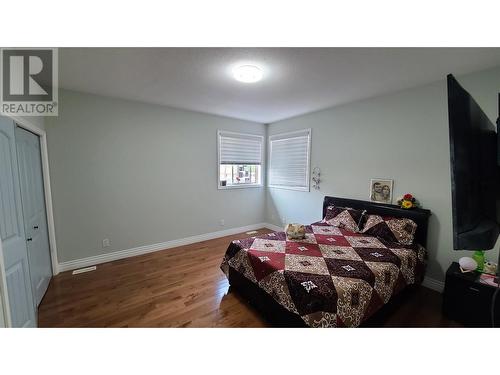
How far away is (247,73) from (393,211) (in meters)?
2.52

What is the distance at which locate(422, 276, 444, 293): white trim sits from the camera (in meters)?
2.44

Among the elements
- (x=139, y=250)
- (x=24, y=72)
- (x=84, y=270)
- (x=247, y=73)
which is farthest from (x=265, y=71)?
(x=84, y=270)

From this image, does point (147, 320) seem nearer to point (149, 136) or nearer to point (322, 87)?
point (149, 136)

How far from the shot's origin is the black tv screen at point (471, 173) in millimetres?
656

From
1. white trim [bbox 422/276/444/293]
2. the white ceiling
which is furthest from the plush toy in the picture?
the white ceiling

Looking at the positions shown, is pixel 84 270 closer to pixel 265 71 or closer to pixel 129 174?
pixel 129 174

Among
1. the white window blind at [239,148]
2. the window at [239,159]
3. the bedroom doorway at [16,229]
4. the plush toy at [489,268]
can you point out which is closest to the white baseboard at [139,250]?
the bedroom doorway at [16,229]

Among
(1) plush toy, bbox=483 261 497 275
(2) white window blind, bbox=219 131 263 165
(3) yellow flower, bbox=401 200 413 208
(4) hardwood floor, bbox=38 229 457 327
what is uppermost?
(2) white window blind, bbox=219 131 263 165

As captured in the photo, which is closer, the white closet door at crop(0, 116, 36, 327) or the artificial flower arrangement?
the white closet door at crop(0, 116, 36, 327)

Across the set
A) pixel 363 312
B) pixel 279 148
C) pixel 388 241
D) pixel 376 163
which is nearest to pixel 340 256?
pixel 363 312

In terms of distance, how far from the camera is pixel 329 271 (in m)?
1.84

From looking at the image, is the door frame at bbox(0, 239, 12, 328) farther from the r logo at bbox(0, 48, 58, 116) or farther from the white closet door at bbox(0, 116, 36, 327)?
the r logo at bbox(0, 48, 58, 116)

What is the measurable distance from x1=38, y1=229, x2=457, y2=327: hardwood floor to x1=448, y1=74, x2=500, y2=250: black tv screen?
1.63m

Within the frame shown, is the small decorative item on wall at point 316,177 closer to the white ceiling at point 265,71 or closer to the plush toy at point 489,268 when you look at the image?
the white ceiling at point 265,71
